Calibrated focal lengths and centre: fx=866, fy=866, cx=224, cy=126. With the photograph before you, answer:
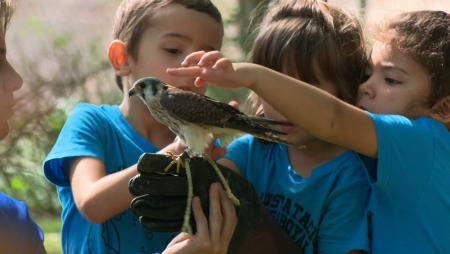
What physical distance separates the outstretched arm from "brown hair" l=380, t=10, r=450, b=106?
0.36 meters

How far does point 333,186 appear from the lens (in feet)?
9.18

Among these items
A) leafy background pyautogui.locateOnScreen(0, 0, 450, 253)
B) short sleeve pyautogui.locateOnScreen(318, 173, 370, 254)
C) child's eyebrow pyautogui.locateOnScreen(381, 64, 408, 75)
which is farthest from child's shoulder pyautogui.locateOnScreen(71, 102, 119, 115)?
leafy background pyautogui.locateOnScreen(0, 0, 450, 253)

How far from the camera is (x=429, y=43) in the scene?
2.84 metres

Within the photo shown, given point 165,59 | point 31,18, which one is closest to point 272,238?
point 165,59

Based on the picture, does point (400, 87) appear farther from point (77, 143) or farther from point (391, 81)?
point (77, 143)

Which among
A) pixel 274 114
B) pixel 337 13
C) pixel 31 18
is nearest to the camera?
pixel 274 114

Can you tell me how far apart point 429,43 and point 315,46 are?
38 centimetres

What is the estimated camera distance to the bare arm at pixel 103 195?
8.90ft

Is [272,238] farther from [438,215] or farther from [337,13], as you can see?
[337,13]

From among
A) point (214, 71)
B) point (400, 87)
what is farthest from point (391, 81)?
point (214, 71)

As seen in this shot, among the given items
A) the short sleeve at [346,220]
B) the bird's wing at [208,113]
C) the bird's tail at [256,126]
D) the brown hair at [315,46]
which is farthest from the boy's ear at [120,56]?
the short sleeve at [346,220]

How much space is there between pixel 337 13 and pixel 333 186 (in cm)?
68

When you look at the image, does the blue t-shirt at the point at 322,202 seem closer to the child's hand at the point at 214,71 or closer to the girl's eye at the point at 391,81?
the girl's eye at the point at 391,81

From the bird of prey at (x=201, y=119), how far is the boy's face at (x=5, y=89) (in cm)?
42
